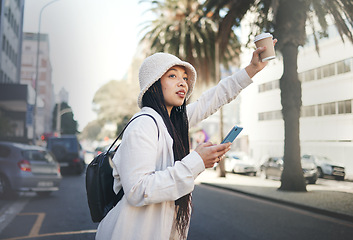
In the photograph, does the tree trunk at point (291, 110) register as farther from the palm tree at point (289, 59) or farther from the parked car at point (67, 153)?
the parked car at point (67, 153)

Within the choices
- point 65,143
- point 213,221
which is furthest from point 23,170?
point 65,143

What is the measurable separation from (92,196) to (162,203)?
0.44 metres

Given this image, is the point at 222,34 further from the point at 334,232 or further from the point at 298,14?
the point at 334,232

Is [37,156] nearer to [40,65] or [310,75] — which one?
[310,75]

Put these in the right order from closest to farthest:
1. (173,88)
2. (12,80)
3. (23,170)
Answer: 1. (173,88)
2. (23,170)
3. (12,80)

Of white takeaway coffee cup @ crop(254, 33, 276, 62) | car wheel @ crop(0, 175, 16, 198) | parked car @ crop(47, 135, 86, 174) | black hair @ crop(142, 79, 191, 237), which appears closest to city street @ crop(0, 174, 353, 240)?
car wheel @ crop(0, 175, 16, 198)

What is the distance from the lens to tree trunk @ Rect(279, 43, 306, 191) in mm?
13180

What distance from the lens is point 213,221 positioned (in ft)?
24.2

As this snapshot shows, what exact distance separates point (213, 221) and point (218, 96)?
17.2 ft

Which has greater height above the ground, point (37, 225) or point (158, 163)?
point (158, 163)

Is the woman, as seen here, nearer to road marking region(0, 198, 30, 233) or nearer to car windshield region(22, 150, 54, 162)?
road marking region(0, 198, 30, 233)

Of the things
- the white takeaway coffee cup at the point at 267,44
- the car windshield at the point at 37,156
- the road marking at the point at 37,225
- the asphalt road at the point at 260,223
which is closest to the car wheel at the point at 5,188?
the car windshield at the point at 37,156

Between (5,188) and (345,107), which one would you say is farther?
(5,188)

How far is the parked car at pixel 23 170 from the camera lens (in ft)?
32.5
